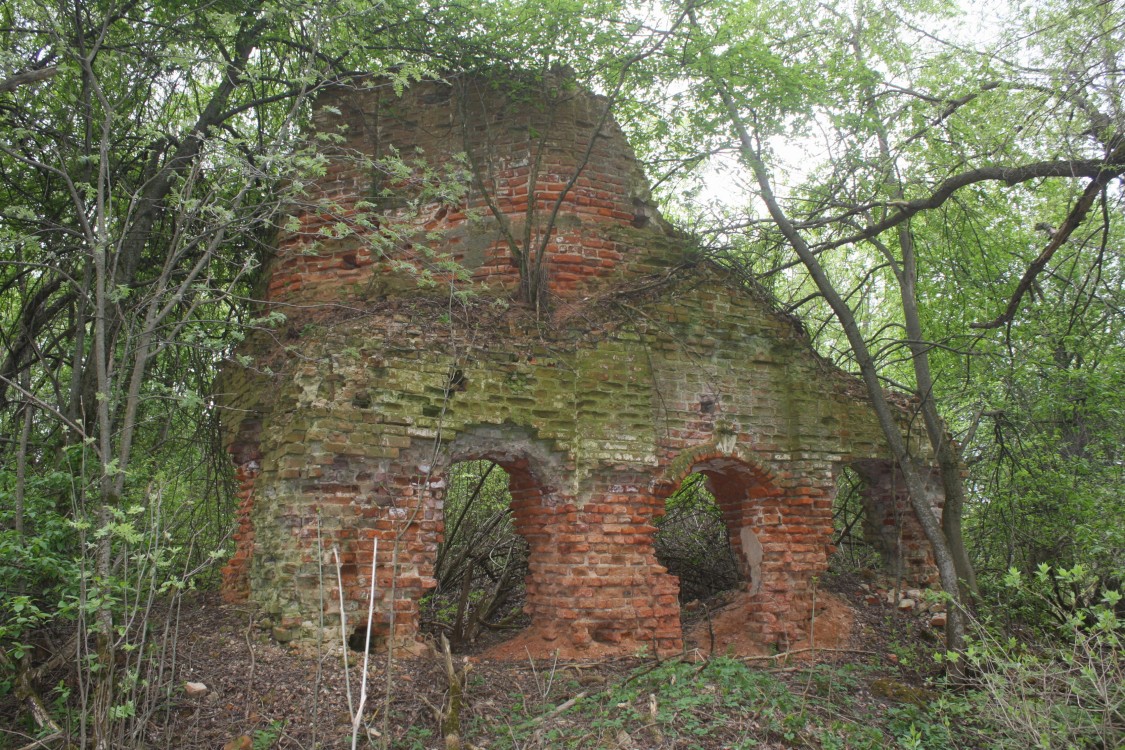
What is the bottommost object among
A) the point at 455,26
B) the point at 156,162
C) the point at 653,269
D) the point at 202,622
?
the point at 202,622

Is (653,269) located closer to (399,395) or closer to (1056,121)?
(399,395)

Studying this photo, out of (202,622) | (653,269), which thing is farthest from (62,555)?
(653,269)

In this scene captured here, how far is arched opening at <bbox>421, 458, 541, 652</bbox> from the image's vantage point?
7160 millimetres

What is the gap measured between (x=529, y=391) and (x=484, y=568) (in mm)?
3205

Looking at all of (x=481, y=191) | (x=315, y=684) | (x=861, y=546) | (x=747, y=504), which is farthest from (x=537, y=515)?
(x=861, y=546)

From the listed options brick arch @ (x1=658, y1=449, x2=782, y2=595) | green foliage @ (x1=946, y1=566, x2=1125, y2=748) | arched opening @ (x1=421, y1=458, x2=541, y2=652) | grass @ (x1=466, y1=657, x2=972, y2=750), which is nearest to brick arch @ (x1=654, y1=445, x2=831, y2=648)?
brick arch @ (x1=658, y1=449, x2=782, y2=595)

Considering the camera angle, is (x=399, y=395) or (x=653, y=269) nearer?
(x=399, y=395)

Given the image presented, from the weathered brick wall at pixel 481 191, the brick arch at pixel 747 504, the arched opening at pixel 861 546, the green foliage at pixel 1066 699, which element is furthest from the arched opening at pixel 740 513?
the green foliage at pixel 1066 699

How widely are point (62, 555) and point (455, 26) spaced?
548 centimetres

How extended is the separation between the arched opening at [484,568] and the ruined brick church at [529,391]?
128 millimetres

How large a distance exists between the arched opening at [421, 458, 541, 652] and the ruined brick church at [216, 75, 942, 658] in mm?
128

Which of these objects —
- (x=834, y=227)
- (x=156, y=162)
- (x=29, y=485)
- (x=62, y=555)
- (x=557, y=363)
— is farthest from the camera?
(x=834, y=227)

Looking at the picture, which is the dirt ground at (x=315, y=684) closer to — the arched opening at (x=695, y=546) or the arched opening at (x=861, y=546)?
the arched opening at (x=861, y=546)

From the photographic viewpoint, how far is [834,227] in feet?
27.8
